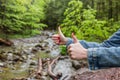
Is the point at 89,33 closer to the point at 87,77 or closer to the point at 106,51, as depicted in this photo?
the point at 87,77

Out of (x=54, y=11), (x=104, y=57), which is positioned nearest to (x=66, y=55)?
(x=104, y=57)

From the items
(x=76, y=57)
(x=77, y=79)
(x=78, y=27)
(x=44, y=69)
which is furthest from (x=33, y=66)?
(x=76, y=57)

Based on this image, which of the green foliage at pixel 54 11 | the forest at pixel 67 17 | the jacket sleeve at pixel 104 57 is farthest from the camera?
the green foliage at pixel 54 11

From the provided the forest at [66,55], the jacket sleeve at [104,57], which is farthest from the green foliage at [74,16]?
the jacket sleeve at [104,57]

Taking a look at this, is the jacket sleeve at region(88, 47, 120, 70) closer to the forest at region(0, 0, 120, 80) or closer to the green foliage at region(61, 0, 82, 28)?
the forest at region(0, 0, 120, 80)

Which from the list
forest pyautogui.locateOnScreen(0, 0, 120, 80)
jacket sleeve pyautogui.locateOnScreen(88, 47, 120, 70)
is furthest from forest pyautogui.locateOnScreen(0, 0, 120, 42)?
jacket sleeve pyautogui.locateOnScreen(88, 47, 120, 70)

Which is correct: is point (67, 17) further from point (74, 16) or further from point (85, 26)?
point (85, 26)

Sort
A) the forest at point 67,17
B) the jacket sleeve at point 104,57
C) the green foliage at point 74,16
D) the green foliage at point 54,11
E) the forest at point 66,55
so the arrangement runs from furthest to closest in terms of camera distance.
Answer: the green foliage at point 54,11 → the green foliage at point 74,16 → the forest at point 67,17 → the forest at point 66,55 → the jacket sleeve at point 104,57

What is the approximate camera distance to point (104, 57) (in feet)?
7.15

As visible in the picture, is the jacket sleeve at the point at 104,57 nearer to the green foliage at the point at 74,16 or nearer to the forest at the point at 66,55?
the forest at the point at 66,55

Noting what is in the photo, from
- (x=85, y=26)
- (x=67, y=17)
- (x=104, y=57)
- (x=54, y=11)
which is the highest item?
(x=104, y=57)

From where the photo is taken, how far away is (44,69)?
41.2ft

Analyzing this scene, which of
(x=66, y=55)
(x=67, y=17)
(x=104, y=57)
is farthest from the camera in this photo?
(x=66, y=55)

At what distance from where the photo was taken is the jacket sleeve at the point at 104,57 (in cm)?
216
